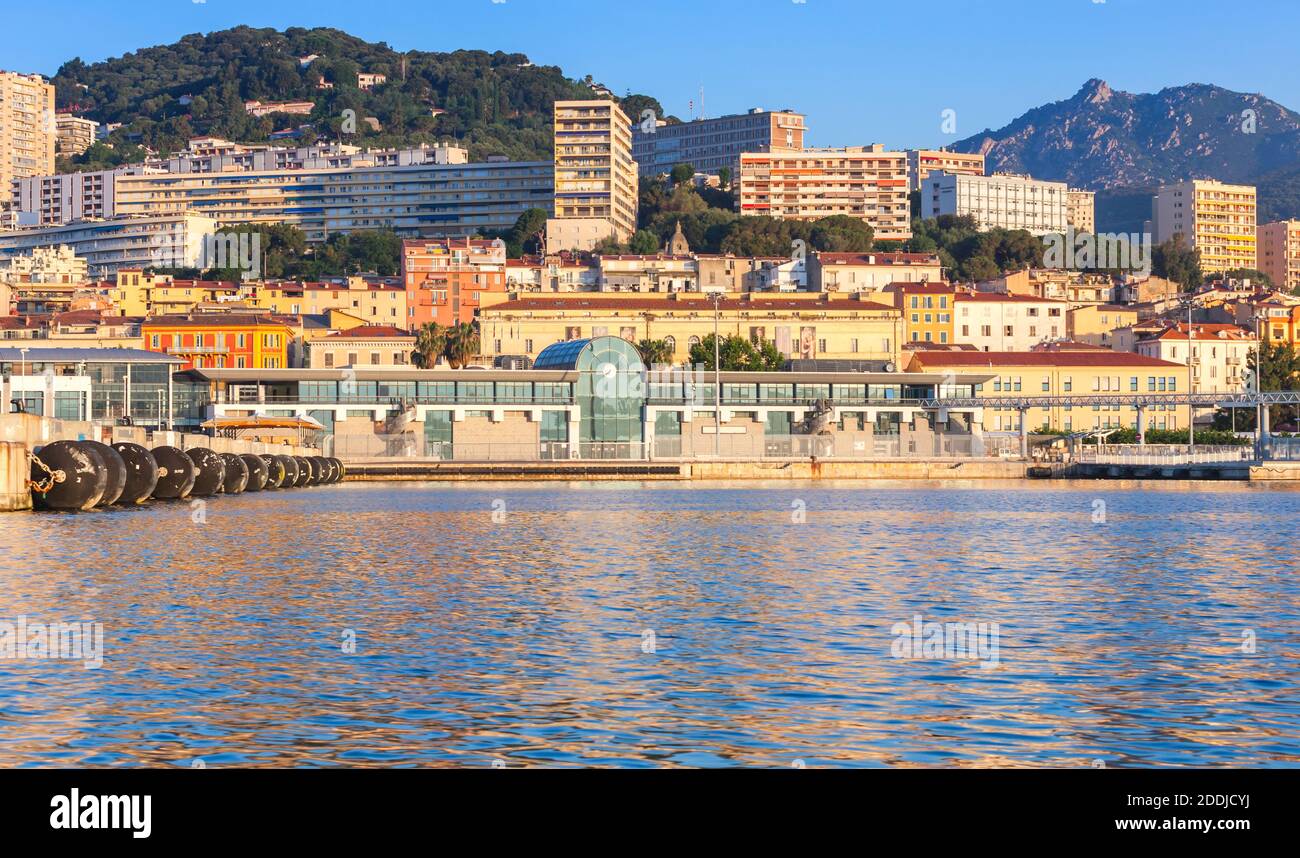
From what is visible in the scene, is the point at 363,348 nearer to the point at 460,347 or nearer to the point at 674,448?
the point at 460,347

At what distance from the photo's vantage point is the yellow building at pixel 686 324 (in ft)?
552

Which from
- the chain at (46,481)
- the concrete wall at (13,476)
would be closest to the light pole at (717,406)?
the chain at (46,481)

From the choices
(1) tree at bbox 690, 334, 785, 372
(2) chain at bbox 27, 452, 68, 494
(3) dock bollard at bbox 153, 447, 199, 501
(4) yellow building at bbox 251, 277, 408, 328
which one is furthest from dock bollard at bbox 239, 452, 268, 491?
(4) yellow building at bbox 251, 277, 408, 328

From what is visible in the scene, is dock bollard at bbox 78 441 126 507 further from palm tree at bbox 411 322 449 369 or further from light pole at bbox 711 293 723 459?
palm tree at bbox 411 322 449 369

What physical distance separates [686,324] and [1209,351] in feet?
172

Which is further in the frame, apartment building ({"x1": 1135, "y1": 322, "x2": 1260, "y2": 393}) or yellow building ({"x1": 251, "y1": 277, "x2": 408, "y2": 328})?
yellow building ({"x1": 251, "y1": 277, "x2": 408, "y2": 328})

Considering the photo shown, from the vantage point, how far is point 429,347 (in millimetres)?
156500

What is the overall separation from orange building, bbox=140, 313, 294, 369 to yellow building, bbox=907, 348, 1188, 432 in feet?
184

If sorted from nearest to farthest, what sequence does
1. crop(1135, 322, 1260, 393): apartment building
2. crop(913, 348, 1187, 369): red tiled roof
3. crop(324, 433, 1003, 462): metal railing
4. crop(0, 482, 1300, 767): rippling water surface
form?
crop(0, 482, 1300, 767): rippling water surface → crop(324, 433, 1003, 462): metal railing → crop(913, 348, 1187, 369): red tiled roof → crop(1135, 322, 1260, 393): apartment building

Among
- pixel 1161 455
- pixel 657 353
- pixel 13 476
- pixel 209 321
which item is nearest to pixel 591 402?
pixel 1161 455

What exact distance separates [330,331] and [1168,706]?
513 ft

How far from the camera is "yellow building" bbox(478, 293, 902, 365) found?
16812 cm

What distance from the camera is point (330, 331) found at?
169125 mm
